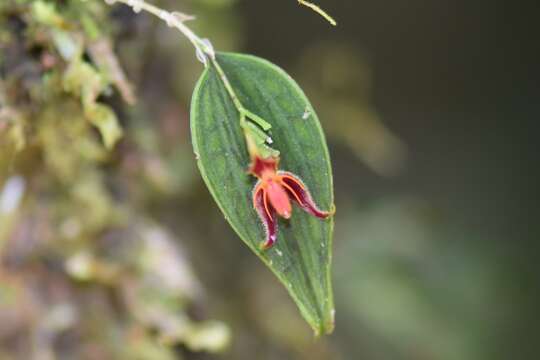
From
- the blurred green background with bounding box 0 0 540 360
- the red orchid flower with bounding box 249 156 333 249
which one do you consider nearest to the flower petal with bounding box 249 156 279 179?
the red orchid flower with bounding box 249 156 333 249

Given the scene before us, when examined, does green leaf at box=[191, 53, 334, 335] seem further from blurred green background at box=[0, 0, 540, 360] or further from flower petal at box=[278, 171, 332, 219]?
blurred green background at box=[0, 0, 540, 360]

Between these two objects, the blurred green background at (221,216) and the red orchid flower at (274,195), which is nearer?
the red orchid flower at (274,195)

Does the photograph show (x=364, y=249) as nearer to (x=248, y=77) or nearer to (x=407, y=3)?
(x=407, y=3)

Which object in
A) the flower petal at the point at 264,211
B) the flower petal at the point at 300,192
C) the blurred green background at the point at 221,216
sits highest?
the flower petal at the point at 300,192

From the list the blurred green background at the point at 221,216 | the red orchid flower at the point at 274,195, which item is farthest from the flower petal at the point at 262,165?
the blurred green background at the point at 221,216

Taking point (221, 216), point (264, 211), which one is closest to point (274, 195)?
point (264, 211)

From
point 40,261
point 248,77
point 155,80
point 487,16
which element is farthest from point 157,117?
point 487,16

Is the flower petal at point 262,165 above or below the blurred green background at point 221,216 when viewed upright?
above

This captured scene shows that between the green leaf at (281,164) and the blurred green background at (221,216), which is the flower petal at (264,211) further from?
the blurred green background at (221,216)
